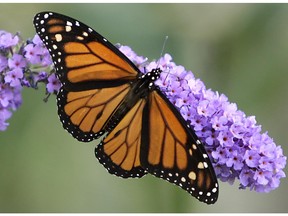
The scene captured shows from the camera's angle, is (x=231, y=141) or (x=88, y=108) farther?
(x=88, y=108)

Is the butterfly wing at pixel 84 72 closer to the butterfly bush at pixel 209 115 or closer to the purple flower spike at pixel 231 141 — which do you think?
the butterfly bush at pixel 209 115

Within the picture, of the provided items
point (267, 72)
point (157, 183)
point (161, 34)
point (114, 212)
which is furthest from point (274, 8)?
point (114, 212)

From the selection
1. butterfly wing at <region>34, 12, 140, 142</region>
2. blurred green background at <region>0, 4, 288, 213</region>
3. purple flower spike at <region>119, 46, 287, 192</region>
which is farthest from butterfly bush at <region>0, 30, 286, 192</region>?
blurred green background at <region>0, 4, 288, 213</region>

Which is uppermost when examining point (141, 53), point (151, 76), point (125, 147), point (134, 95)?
point (141, 53)

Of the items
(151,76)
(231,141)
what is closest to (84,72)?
(151,76)

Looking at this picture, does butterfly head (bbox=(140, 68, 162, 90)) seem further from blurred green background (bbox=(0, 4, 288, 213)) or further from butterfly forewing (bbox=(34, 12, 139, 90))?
blurred green background (bbox=(0, 4, 288, 213))

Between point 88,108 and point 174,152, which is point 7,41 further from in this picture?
point 174,152

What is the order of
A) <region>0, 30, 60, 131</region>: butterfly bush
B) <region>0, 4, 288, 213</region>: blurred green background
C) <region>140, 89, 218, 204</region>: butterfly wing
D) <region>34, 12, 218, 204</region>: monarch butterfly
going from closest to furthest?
<region>140, 89, 218, 204</region>: butterfly wing → <region>34, 12, 218, 204</region>: monarch butterfly → <region>0, 30, 60, 131</region>: butterfly bush → <region>0, 4, 288, 213</region>: blurred green background
